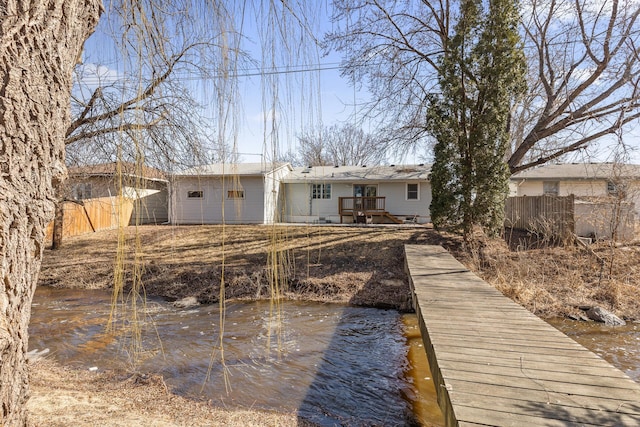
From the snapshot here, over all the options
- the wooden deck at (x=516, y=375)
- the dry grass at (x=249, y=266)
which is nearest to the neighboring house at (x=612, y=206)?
the dry grass at (x=249, y=266)

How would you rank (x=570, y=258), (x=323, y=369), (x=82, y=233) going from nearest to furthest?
(x=323, y=369)
(x=570, y=258)
(x=82, y=233)

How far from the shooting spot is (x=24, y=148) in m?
1.28

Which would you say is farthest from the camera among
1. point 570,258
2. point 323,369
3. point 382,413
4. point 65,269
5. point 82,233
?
point 82,233

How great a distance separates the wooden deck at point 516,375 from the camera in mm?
1854

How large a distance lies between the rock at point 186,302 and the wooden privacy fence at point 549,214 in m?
8.38

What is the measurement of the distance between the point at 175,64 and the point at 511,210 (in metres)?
14.6

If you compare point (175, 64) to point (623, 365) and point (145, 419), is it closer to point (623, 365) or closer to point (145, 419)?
point (145, 419)

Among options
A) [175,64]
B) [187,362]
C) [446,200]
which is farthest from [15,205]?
[446,200]

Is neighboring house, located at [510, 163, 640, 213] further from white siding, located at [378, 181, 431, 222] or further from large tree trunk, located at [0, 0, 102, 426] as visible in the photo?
large tree trunk, located at [0, 0, 102, 426]

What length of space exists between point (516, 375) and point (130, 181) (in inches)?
102

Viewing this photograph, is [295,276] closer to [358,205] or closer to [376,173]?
[358,205]

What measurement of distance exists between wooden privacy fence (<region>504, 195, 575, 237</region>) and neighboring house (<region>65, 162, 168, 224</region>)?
903cm

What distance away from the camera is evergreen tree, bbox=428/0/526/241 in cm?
992

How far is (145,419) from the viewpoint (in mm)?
2855
